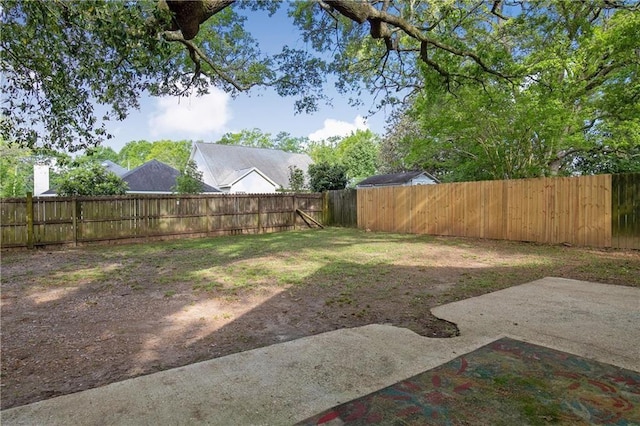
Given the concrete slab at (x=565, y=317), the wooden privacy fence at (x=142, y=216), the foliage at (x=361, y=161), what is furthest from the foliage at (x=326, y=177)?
the foliage at (x=361, y=161)

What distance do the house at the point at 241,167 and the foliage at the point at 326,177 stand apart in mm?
6407

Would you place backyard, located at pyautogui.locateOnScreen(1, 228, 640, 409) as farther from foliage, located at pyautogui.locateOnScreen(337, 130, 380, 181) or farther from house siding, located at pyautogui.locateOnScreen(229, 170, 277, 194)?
foliage, located at pyautogui.locateOnScreen(337, 130, 380, 181)

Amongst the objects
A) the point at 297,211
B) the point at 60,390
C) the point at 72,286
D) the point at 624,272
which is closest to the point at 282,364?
the point at 60,390

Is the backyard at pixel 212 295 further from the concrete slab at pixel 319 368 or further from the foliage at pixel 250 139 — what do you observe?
the foliage at pixel 250 139

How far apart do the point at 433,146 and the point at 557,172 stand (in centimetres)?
495

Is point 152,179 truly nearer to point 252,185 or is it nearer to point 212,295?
point 252,185

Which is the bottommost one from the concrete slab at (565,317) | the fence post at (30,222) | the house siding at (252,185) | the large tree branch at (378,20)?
the concrete slab at (565,317)

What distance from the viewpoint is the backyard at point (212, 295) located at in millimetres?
2963

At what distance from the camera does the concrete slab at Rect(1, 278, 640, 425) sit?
204 cm

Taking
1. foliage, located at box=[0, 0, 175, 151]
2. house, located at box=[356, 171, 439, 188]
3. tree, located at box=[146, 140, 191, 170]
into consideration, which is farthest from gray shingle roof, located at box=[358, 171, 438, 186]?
tree, located at box=[146, 140, 191, 170]

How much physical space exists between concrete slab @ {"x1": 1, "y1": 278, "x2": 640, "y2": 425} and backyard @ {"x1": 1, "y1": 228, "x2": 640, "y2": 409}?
0.31 metres

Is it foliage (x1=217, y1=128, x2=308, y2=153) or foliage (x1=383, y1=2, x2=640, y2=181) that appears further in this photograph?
foliage (x1=217, y1=128, x2=308, y2=153)

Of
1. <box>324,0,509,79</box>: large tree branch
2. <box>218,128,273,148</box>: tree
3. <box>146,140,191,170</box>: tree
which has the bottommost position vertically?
<box>324,0,509,79</box>: large tree branch

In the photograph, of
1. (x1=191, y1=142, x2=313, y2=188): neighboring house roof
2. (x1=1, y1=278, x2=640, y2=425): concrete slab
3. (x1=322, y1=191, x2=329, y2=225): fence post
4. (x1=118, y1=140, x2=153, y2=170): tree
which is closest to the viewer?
(x1=1, y1=278, x2=640, y2=425): concrete slab
